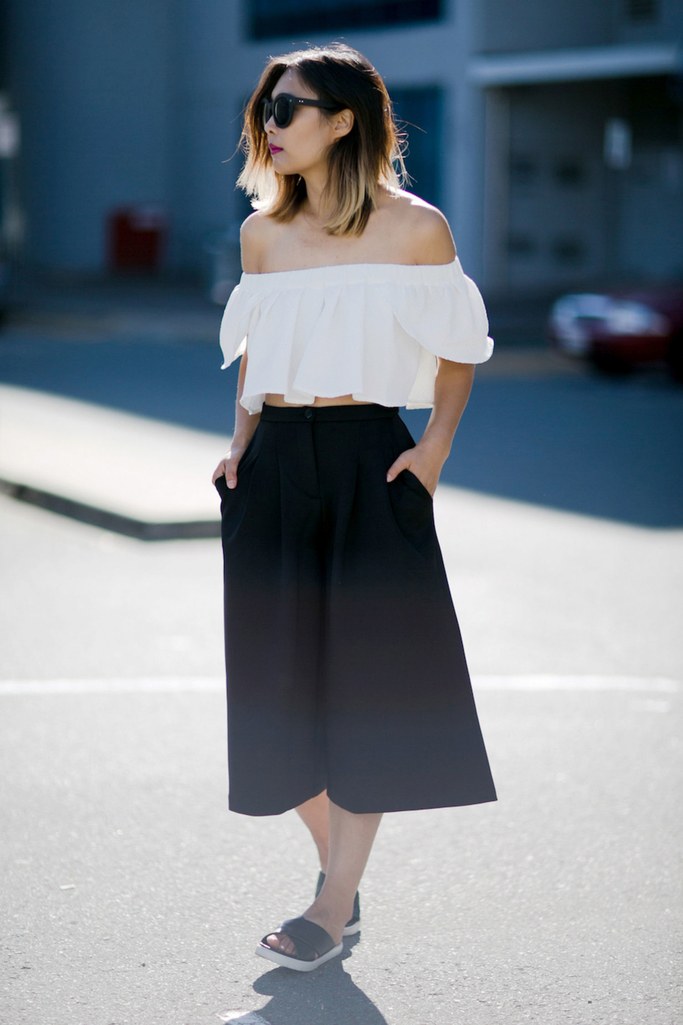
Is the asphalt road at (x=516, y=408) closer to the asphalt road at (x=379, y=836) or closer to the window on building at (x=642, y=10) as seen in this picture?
the asphalt road at (x=379, y=836)

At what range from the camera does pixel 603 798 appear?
476 centimetres

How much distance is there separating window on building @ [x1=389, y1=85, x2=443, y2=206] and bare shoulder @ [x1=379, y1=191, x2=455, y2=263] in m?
25.6

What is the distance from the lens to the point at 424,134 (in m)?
28.8

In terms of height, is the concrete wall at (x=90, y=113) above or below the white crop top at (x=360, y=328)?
below

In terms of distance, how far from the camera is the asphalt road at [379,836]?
346 cm

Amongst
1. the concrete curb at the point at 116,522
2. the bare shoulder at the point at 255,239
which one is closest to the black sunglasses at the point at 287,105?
the bare shoulder at the point at 255,239

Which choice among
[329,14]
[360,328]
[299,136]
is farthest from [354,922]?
[329,14]

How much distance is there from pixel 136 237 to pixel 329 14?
7.06m

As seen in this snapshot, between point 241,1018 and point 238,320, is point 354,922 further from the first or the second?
point 238,320

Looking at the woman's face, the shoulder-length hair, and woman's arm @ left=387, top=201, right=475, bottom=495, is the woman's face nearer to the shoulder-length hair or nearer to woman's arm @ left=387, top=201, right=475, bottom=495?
the shoulder-length hair

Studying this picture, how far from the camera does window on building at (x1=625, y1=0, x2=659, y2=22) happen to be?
28467 millimetres

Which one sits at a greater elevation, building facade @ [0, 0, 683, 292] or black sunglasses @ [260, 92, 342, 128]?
black sunglasses @ [260, 92, 342, 128]

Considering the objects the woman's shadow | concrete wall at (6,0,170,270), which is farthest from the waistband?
concrete wall at (6,0,170,270)

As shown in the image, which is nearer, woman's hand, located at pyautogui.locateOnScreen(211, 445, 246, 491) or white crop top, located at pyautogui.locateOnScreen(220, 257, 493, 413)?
white crop top, located at pyautogui.locateOnScreen(220, 257, 493, 413)
